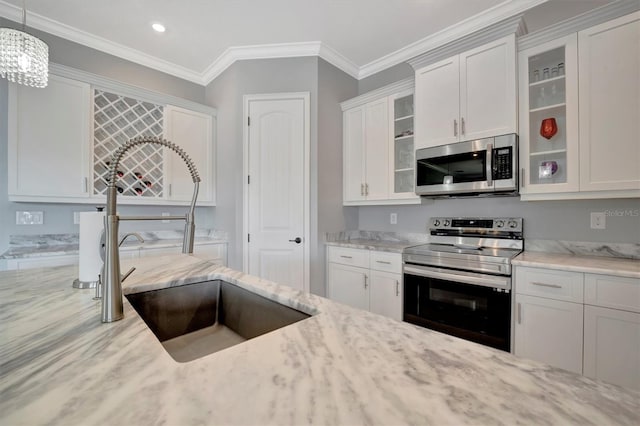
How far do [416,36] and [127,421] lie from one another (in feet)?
10.8

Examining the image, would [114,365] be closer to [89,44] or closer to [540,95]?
[540,95]

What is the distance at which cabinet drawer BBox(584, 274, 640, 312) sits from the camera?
4.57 feet

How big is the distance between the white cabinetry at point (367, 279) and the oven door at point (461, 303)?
11 cm

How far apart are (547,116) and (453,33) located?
1.20m

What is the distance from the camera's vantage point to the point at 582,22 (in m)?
1.76

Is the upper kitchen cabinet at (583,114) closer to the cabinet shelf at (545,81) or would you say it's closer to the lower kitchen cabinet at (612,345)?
the cabinet shelf at (545,81)

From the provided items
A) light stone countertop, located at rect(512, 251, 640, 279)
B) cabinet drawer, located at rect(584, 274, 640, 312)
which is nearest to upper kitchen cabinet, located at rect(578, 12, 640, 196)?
light stone countertop, located at rect(512, 251, 640, 279)

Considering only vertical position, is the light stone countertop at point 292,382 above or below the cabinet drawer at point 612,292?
above

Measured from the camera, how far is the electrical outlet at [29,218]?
239 cm

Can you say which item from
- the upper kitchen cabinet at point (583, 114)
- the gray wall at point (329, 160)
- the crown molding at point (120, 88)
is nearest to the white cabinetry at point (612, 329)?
the upper kitchen cabinet at point (583, 114)

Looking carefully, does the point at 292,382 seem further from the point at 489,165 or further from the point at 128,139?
the point at 128,139

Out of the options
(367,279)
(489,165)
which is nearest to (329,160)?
(367,279)

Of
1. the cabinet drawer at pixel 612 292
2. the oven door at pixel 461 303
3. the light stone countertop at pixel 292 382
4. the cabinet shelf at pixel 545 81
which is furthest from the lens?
the cabinet shelf at pixel 545 81

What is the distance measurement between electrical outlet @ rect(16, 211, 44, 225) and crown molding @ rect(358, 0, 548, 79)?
3.55m
